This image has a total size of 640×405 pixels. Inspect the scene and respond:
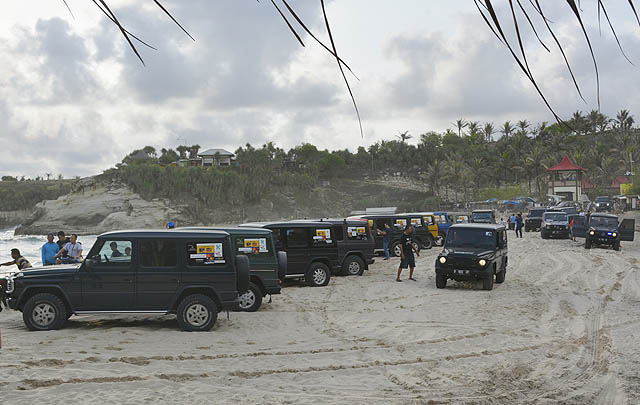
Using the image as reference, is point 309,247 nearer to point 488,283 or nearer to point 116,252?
point 488,283

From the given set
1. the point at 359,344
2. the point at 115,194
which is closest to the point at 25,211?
the point at 115,194

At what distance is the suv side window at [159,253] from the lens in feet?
34.6

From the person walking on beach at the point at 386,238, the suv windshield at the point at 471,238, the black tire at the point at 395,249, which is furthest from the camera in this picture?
the black tire at the point at 395,249

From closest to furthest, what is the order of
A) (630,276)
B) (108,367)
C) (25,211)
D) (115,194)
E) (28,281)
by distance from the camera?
(108,367), (28,281), (630,276), (115,194), (25,211)

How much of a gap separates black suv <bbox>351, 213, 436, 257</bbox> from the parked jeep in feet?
33.4

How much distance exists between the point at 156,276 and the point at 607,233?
2509 centimetres

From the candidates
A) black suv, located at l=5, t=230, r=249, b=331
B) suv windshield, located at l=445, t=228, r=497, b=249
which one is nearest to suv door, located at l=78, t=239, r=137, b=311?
black suv, located at l=5, t=230, r=249, b=331

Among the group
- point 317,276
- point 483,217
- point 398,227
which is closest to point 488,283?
point 317,276

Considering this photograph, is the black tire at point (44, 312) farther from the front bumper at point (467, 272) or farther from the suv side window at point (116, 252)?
the front bumper at point (467, 272)

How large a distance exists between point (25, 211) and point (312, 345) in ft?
366

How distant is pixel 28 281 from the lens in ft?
33.7

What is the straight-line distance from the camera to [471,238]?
667 inches

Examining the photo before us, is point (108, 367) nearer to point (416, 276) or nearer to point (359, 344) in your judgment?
point (359, 344)

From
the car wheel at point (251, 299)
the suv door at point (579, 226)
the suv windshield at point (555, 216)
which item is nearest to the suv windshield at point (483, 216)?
the suv windshield at point (555, 216)
